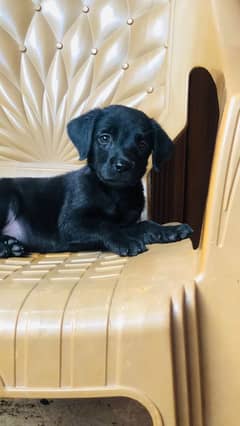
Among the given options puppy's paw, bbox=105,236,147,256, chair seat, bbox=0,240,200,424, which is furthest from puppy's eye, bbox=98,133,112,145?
chair seat, bbox=0,240,200,424

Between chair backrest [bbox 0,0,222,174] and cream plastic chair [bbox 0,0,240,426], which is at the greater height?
chair backrest [bbox 0,0,222,174]

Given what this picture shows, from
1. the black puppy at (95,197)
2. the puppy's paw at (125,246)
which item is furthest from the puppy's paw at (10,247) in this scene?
the puppy's paw at (125,246)

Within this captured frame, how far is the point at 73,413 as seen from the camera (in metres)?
1.36

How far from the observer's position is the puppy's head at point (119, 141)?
4.36 feet

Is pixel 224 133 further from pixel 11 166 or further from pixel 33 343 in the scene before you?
pixel 11 166

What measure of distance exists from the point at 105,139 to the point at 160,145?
0.42 ft

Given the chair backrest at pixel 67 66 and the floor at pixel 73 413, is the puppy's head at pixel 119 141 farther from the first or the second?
the floor at pixel 73 413

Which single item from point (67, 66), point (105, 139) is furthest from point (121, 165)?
point (67, 66)

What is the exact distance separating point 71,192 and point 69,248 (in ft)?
0.48

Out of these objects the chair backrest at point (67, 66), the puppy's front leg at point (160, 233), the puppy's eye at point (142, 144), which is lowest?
the puppy's front leg at point (160, 233)

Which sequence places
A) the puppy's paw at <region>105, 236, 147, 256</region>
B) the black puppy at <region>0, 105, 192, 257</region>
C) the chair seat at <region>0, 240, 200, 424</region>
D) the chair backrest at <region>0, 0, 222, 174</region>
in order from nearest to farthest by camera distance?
the chair seat at <region>0, 240, 200, 424</region> < the puppy's paw at <region>105, 236, 147, 256</region> < the black puppy at <region>0, 105, 192, 257</region> < the chair backrest at <region>0, 0, 222, 174</region>

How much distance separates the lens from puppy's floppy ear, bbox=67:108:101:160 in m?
1.38

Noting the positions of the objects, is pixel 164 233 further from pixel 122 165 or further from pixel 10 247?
pixel 10 247

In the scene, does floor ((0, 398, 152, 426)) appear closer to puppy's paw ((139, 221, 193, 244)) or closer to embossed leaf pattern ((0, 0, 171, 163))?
puppy's paw ((139, 221, 193, 244))
